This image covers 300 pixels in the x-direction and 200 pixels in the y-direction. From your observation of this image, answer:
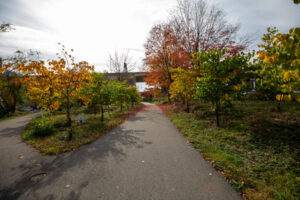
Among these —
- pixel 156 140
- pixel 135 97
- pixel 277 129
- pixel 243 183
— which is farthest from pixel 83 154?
pixel 135 97

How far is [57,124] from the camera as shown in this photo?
8344 mm

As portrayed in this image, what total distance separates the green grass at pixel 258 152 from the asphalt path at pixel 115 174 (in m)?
0.38

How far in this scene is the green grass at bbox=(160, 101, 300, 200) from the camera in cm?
255

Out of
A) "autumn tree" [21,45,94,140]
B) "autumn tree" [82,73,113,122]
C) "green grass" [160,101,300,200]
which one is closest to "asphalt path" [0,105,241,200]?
"green grass" [160,101,300,200]

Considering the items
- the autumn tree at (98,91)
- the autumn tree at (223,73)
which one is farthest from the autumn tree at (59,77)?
the autumn tree at (223,73)

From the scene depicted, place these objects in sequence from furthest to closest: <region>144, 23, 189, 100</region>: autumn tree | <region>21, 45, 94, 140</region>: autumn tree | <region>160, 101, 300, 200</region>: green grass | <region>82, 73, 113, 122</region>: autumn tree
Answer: <region>144, 23, 189, 100</region>: autumn tree → <region>82, 73, 113, 122</region>: autumn tree → <region>21, 45, 94, 140</region>: autumn tree → <region>160, 101, 300, 200</region>: green grass

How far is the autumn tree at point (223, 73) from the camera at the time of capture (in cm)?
567

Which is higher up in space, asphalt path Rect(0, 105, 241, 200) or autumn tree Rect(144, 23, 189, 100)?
autumn tree Rect(144, 23, 189, 100)

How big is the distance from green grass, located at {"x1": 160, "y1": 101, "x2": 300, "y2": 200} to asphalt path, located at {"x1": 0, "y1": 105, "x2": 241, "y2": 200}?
1.25ft

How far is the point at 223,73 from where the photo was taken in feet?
18.7

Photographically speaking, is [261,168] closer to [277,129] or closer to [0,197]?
[277,129]

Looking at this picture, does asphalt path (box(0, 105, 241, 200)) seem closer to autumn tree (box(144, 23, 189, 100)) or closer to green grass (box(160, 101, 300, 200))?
green grass (box(160, 101, 300, 200))

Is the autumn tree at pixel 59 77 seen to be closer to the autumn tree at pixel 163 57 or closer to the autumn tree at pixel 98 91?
the autumn tree at pixel 98 91

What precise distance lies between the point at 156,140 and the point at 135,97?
11.7 metres
